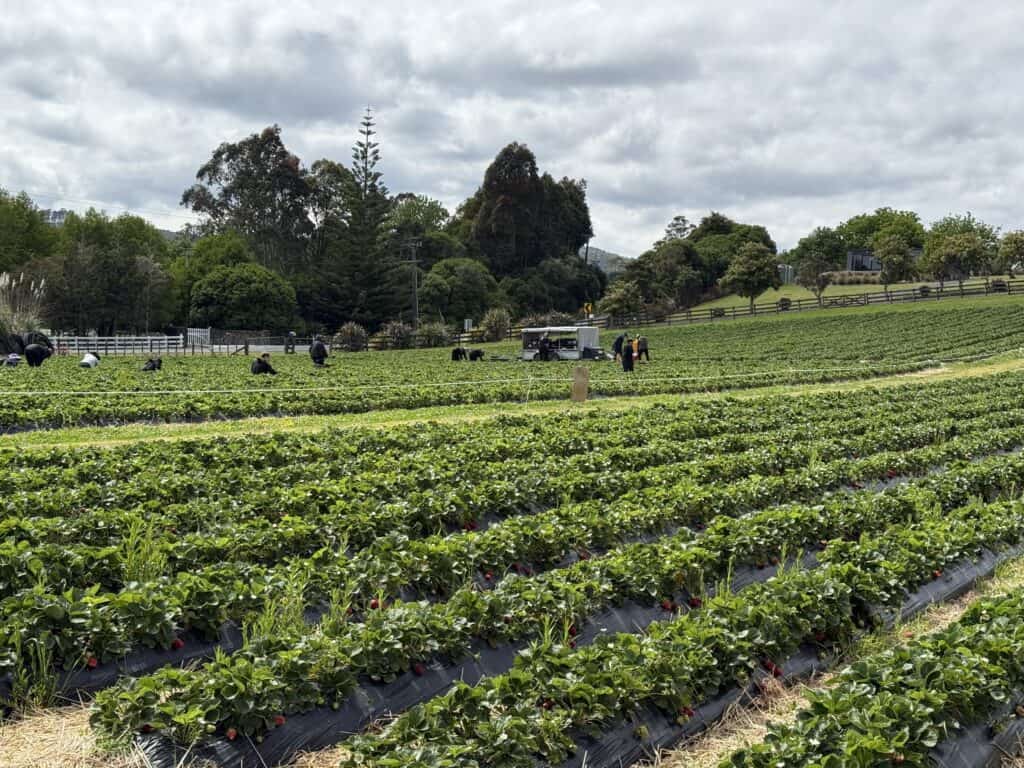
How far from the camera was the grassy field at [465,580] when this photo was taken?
15.5ft

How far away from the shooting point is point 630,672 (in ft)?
16.6

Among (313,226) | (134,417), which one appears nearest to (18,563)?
(134,417)

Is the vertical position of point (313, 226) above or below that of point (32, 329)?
above

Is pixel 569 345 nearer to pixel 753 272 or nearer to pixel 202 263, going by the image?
pixel 753 272

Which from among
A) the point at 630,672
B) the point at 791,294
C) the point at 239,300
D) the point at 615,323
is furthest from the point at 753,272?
the point at 630,672

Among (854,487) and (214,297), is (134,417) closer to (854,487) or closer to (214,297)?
(854,487)

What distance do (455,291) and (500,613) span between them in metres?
75.7

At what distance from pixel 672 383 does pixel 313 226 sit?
6939 centimetres

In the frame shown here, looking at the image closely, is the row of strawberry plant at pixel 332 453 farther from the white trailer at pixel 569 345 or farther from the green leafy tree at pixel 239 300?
the green leafy tree at pixel 239 300

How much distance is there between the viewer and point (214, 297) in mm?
Result: 68875

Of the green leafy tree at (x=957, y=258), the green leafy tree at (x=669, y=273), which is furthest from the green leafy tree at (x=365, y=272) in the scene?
the green leafy tree at (x=957, y=258)

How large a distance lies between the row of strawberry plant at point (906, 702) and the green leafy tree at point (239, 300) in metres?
67.1

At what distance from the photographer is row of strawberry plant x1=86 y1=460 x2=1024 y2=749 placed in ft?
15.7

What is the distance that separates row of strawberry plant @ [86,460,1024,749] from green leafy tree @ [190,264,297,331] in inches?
2528
